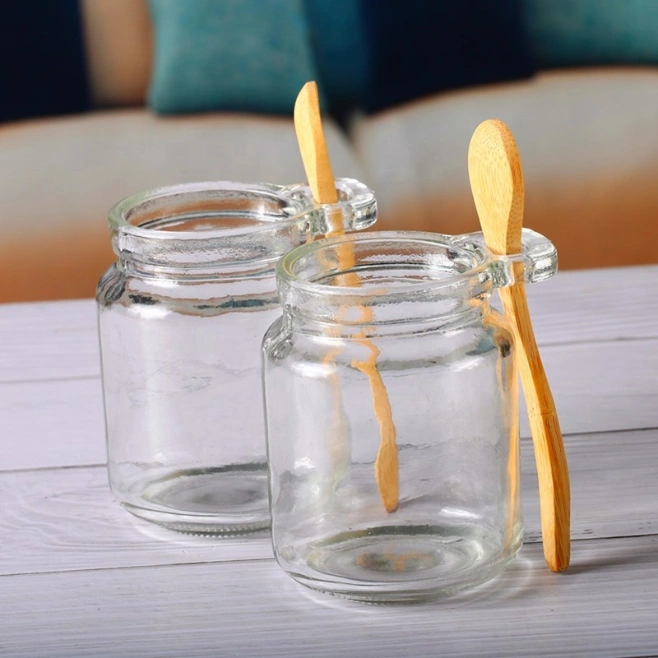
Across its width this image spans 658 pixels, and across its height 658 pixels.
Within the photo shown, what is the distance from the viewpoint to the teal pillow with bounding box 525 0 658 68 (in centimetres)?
199

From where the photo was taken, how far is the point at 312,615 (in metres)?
0.54

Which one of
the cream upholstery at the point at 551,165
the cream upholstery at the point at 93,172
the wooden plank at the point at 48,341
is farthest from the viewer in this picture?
the cream upholstery at the point at 551,165

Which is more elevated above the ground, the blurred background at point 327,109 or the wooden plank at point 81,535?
the blurred background at point 327,109

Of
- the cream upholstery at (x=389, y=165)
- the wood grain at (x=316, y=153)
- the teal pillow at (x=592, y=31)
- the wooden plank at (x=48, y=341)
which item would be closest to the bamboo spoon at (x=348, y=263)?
the wood grain at (x=316, y=153)

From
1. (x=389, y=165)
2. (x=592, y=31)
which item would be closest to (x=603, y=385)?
(x=389, y=165)

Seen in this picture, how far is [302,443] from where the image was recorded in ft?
1.87

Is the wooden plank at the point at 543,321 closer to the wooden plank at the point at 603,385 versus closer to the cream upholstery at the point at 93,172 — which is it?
the wooden plank at the point at 603,385

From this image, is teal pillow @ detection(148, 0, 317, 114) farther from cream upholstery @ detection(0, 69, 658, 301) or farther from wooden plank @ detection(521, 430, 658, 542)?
wooden plank @ detection(521, 430, 658, 542)

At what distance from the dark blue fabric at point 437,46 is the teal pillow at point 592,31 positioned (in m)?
0.05

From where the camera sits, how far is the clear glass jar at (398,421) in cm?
55

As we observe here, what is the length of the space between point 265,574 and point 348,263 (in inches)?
6.6

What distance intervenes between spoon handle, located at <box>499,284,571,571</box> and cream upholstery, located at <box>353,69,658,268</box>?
1239 millimetres

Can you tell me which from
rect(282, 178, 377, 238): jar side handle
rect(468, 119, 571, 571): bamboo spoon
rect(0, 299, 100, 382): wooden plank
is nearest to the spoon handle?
rect(468, 119, 571, 571): bamboo spoon

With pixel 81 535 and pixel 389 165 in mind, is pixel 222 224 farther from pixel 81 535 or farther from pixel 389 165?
pixel 389 165
